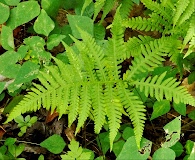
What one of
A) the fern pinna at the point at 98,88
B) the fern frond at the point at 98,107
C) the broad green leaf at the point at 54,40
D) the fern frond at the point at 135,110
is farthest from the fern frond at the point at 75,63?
the broad green leaf at the point at 54,40

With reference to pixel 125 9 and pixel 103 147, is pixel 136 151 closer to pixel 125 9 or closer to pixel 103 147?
pixel 103 147

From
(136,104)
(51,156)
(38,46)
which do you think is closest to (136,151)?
(136,104)

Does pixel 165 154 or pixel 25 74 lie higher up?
pixel 165 154

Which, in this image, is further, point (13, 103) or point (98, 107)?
point (13, 103)

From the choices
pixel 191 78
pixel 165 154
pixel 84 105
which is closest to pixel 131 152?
pixel 165 154

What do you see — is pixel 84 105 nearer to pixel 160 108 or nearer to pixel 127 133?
pixel 127 133
